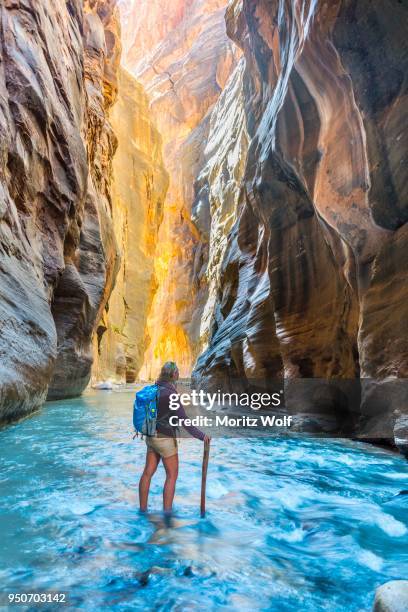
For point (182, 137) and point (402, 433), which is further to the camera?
point (182, 137)

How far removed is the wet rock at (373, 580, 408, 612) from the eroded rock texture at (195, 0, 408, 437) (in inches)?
222

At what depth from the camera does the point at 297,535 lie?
3.42 m

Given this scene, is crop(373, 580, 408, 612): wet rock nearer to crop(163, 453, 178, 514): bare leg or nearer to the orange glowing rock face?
crop(163, 453, 178, 514): bare leg

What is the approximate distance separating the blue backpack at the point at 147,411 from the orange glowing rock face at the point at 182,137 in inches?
1848

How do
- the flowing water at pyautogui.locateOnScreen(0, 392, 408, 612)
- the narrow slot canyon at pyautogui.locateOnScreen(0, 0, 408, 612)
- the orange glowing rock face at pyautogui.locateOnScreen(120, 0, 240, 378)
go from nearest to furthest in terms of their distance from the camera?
the flowing water at pyautogui.locateOnScreen(0, 392, 408, 612) → the narrow slot canyon at pyautogui.locateOnScreen(0, 0, 408, 612) → the orange glowing rock face at pyautogui.locateOnScreen(120, 0, 240, 378)

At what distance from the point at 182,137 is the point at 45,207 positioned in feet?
193

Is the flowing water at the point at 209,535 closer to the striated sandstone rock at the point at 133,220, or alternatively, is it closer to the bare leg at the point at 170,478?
the bare leg at the point at 170,478

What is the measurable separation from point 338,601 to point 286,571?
441 millimetres

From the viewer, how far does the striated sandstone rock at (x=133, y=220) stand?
36344mm

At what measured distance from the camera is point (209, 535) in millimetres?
3270

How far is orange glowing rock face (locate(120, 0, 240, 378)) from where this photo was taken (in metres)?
58.5

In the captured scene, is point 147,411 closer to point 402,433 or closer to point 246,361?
point 402,433

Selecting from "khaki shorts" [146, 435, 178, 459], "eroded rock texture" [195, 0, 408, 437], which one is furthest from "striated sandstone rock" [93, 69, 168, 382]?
"khaki shorts" [146, 435, 178, 459]

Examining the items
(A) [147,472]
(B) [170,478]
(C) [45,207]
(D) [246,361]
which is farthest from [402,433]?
(C) [45,207]
